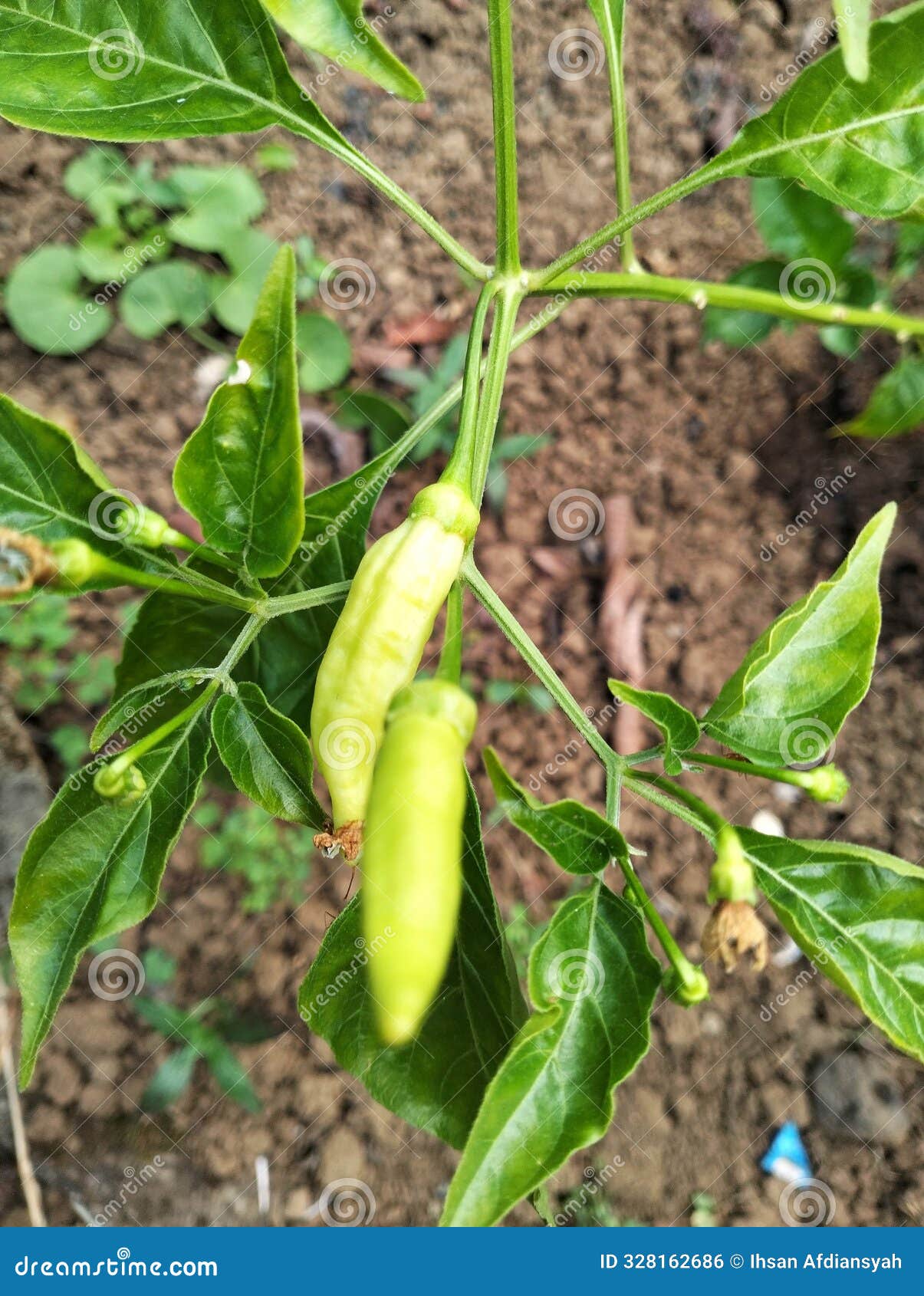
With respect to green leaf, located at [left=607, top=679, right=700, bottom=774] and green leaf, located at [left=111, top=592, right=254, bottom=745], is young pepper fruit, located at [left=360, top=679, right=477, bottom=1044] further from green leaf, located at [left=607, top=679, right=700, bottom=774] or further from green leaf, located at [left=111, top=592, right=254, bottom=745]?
green leaf, located at [left=111, top=592, right=254, bottom=745]

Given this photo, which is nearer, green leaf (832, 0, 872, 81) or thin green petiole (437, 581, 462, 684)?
green leaf (832, 0, 872, 81)

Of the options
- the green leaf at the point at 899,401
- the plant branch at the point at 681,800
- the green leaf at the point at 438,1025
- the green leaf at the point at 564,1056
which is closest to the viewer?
the green leaf at the point at 564,1056

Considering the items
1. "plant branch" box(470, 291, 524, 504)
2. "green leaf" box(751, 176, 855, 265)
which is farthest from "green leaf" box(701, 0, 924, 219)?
"green leaf" box(751, 176, 855, 265)

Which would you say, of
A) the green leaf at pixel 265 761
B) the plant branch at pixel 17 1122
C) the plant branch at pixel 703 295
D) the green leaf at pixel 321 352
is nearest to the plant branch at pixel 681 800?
the green leaf at pixel 265 761

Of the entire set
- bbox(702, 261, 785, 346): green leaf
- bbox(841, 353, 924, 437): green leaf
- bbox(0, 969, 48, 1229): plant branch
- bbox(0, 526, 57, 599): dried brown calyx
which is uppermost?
bbox(702, 261, 785, 346): green leaf

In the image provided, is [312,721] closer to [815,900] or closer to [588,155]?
[815,900]

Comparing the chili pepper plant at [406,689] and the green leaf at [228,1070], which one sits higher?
the chili pepper plant at [406,689]

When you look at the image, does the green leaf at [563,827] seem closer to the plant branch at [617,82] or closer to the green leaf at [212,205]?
the plant branch at [617,82]

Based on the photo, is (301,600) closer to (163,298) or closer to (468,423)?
(468,423)
